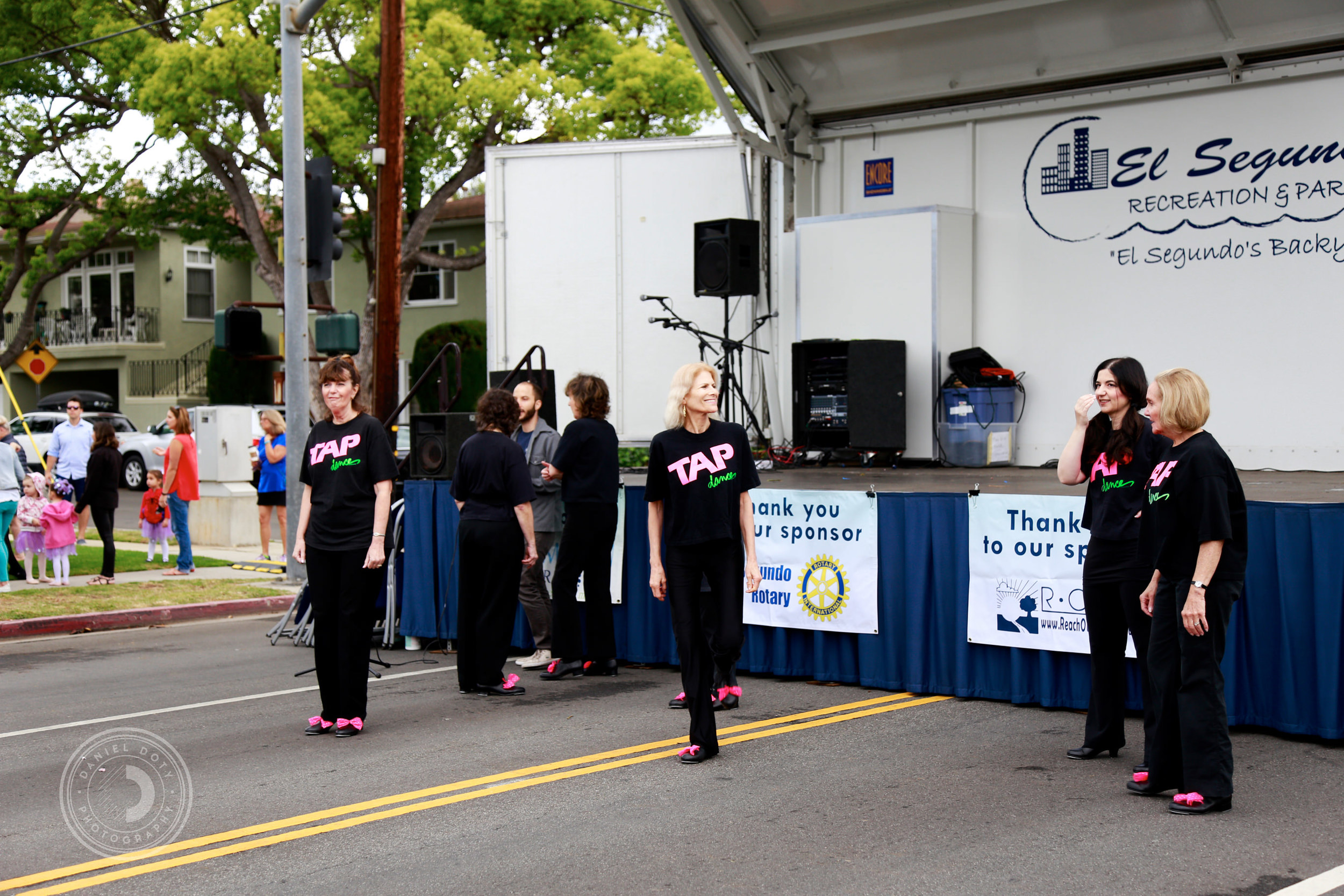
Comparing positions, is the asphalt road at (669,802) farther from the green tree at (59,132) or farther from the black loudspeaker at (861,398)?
the green tree at (59,132)

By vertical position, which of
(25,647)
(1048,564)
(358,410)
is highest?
(358,410)

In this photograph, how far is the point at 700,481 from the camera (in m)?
6.87

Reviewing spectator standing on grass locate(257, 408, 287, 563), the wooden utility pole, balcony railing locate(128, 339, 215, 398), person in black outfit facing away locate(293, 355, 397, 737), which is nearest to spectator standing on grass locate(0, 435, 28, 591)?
spectator standing on grass locate(257, 408, 287, 563)

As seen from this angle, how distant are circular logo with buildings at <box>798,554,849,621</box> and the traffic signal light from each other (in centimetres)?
750

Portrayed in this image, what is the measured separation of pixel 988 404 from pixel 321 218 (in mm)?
7089

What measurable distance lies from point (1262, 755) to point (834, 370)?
302 inches

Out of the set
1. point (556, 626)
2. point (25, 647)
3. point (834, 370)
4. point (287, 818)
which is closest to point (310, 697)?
point (556, 626)

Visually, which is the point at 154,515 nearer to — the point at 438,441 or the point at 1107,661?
the point at 438,441

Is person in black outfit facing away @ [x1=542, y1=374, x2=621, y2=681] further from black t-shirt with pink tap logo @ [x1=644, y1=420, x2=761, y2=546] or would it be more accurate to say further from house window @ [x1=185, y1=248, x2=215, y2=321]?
house window @ [x1=185, y1=248, x2=215, y2=321]

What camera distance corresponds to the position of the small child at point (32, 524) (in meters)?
13.8

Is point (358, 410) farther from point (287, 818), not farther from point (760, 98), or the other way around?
point (760, 98)

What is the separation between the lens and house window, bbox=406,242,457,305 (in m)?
36.7

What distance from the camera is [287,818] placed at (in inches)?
225

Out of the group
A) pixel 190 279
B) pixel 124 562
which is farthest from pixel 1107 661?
pixel 190 279
